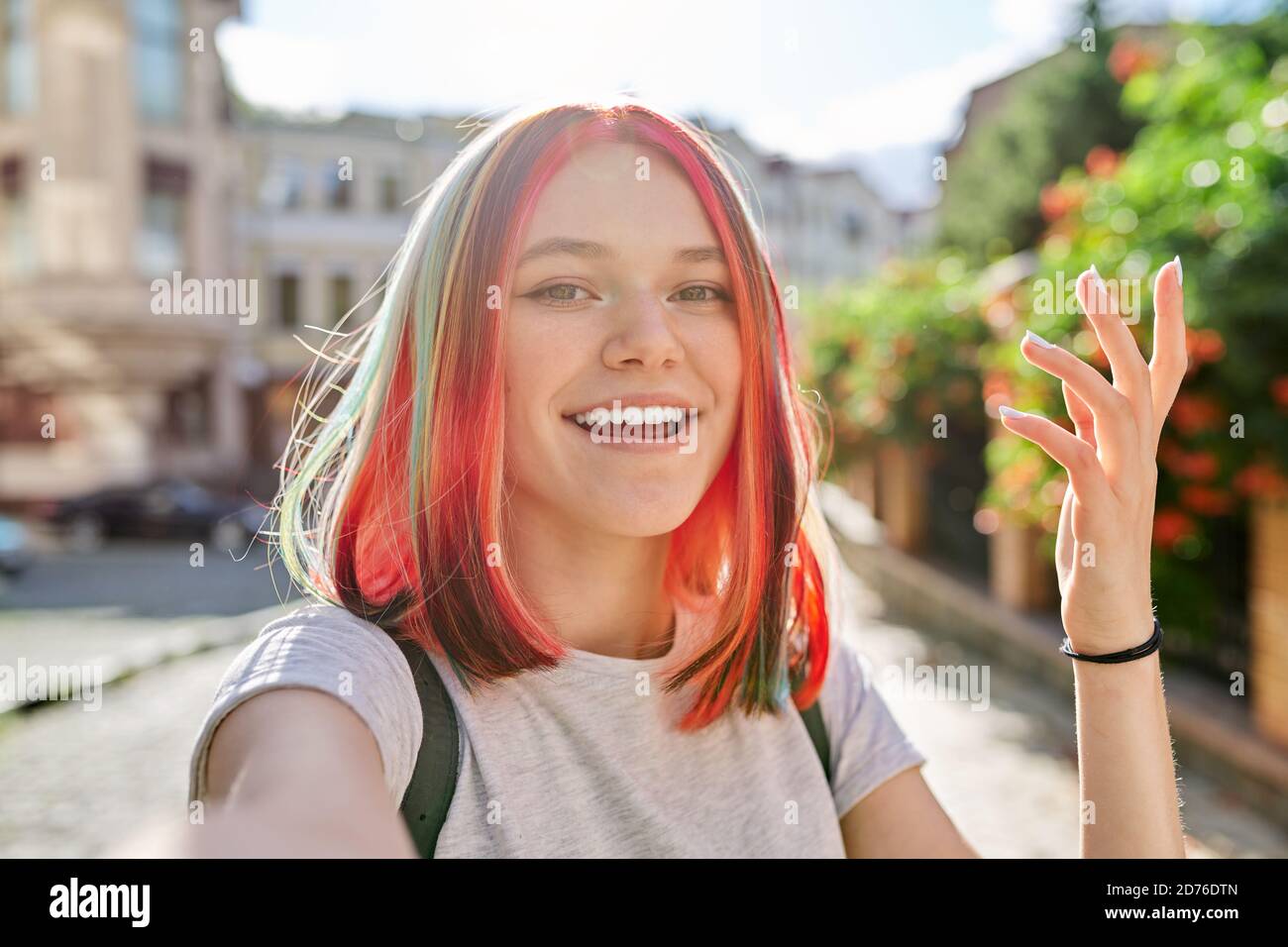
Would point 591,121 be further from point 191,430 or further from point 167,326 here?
point 191,430

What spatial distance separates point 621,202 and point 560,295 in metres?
0.14

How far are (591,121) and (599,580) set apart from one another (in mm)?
584

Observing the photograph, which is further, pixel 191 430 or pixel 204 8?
pixel 191 430

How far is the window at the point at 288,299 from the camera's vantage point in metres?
24.9

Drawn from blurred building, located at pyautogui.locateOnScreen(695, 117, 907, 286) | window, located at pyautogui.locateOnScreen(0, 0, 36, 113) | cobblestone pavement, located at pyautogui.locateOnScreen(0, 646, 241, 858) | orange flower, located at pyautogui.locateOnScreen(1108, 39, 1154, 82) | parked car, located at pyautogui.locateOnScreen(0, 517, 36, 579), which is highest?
blurred building, located at pyautogui.locateOnScreen(695, 117, 907, 286)

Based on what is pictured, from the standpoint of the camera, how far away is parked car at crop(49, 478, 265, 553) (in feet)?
57.4

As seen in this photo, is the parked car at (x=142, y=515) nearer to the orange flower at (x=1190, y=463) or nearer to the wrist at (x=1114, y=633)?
the orange flower at (x=1190, y=463)

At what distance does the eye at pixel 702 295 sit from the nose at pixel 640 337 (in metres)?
0.06

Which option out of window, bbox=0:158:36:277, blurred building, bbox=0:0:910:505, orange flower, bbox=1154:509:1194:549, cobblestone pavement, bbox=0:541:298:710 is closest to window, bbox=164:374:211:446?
blurred building, bbox=0:0:910:505

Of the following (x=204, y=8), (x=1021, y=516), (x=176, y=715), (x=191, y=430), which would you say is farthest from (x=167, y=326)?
(x=1021, y=516)

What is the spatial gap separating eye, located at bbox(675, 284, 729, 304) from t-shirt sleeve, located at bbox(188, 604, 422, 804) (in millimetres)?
556

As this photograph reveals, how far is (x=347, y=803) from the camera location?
0.93 meters

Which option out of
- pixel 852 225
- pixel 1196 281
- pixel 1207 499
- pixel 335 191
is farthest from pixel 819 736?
pixel 852 225

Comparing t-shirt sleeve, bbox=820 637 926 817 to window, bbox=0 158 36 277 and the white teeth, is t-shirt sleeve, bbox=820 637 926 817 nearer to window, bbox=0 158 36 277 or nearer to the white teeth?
the white teeth
